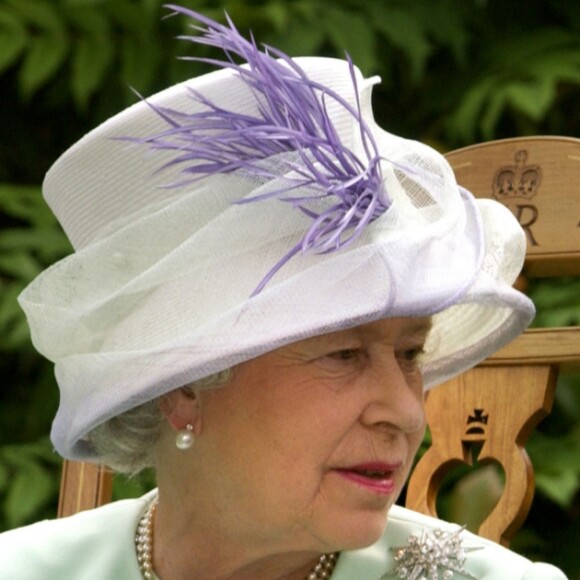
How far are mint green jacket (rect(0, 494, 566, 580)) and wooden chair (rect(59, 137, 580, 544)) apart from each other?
17 cm

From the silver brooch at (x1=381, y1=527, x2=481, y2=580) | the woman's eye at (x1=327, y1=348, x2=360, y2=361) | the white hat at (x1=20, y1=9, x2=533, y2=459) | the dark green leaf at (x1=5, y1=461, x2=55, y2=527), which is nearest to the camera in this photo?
the white hat at (x1=20, y1=9, x2=533, y2=459)

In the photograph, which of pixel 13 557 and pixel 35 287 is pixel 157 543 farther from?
pixel 35 287

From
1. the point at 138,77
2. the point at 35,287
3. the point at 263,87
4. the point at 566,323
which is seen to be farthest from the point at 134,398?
the point at 138,77

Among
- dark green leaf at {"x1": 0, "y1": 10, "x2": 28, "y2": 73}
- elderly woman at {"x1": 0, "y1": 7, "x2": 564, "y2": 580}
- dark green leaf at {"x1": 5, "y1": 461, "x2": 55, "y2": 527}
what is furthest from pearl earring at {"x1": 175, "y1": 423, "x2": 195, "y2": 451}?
dark green leaf at {"x1": 0, "y1": 10, "x2": 28, "y2": 73}

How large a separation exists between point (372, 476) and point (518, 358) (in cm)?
44

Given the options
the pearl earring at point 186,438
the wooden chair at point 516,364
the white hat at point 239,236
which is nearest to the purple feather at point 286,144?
the white hat at point 239,236

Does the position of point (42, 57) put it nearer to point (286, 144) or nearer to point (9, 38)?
point (9, 38)

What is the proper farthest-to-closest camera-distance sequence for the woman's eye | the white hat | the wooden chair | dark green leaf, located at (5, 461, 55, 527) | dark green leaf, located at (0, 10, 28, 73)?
dark green leaf, located at (0, 10, 28, 73)
dark green leaf, located at (5, 461, 55, 527)
the wooden chair
the woman's eye
the white hat

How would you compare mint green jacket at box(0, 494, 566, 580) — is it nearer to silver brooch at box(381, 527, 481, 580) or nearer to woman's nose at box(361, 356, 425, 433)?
silver brooch at box(381, 527, 481, 580)

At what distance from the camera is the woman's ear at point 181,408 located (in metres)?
1.98

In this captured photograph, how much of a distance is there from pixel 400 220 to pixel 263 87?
0.22 metres

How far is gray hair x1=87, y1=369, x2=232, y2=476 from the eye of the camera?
2.05 metres

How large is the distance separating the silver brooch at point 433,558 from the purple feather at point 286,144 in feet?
1.38

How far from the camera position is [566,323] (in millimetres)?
2863
